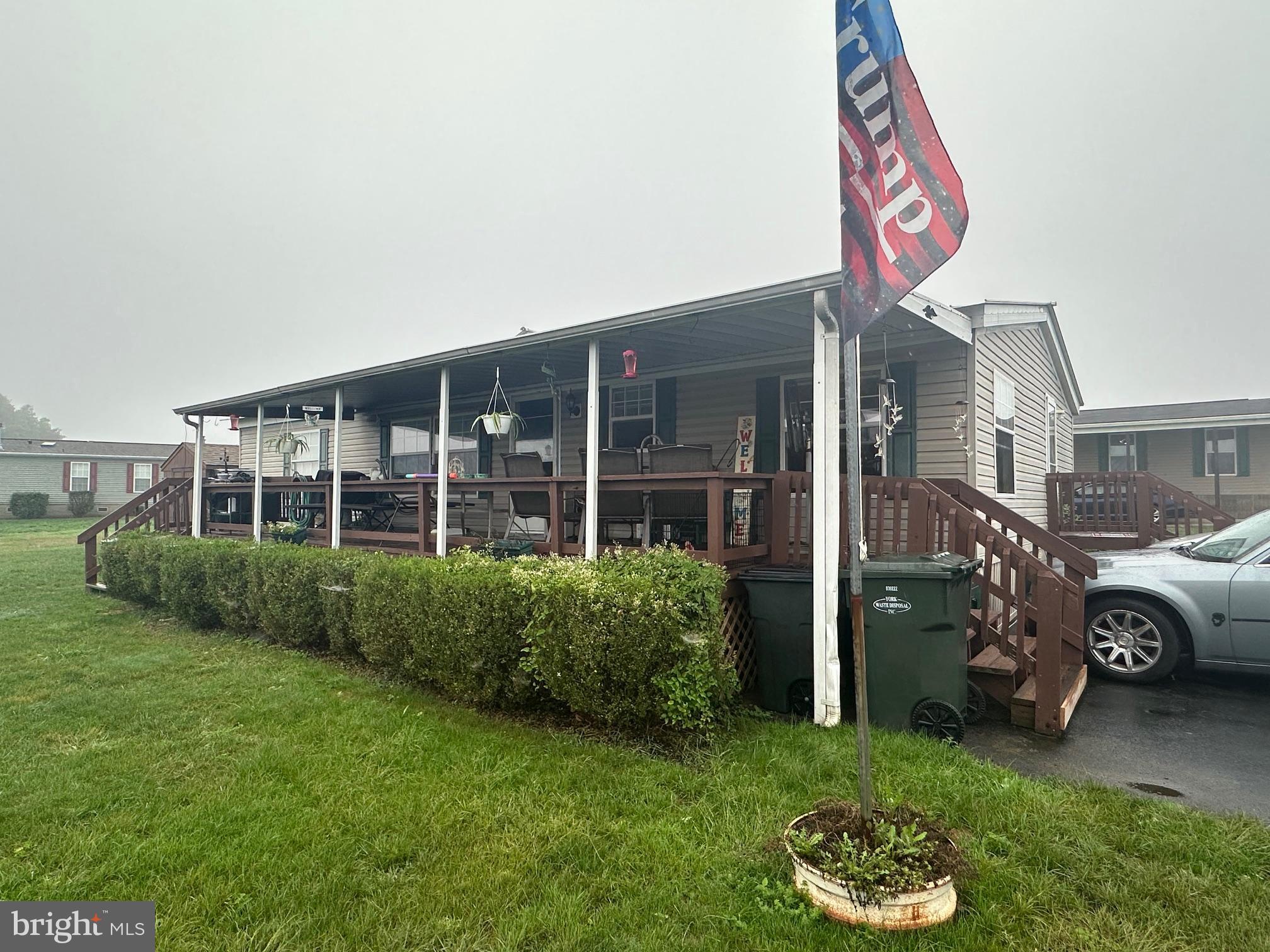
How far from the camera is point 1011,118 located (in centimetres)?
1563

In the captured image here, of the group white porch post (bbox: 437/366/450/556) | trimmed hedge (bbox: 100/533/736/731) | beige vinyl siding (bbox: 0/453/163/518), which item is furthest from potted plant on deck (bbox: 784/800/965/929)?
beige vinyl siding (bbox: 0/453/163/518)

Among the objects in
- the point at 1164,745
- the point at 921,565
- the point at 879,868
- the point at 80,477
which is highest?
the point at 80,477

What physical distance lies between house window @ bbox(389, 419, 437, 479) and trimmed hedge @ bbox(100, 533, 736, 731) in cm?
567

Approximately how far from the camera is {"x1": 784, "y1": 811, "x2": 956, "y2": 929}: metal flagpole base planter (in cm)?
210

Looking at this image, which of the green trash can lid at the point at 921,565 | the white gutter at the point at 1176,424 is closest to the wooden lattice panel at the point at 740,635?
the green trash can lid at the point at 921,565

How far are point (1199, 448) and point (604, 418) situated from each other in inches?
646

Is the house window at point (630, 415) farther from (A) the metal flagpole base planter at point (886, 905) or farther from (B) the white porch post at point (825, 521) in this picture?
(A) the metal flagpole base planter at point (886, 905)

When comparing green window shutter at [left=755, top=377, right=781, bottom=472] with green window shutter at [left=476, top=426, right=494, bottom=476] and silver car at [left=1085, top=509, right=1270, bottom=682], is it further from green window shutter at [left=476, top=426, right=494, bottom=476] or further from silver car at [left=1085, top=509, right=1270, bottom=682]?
green window shutter at [left=476, top=426, right=494, bottom=476]

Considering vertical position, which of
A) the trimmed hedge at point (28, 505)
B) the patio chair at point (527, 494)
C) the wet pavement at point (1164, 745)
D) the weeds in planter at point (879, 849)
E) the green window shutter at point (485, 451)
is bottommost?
the wet pavement at point (1164, 745)

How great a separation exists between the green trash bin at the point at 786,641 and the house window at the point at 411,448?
335 inches

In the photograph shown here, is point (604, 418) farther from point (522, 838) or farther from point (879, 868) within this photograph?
point (879, 868)

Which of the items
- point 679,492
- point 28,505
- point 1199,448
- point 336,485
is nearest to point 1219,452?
point 1199,448

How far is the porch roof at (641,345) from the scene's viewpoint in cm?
498

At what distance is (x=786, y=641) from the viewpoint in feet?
14.5
